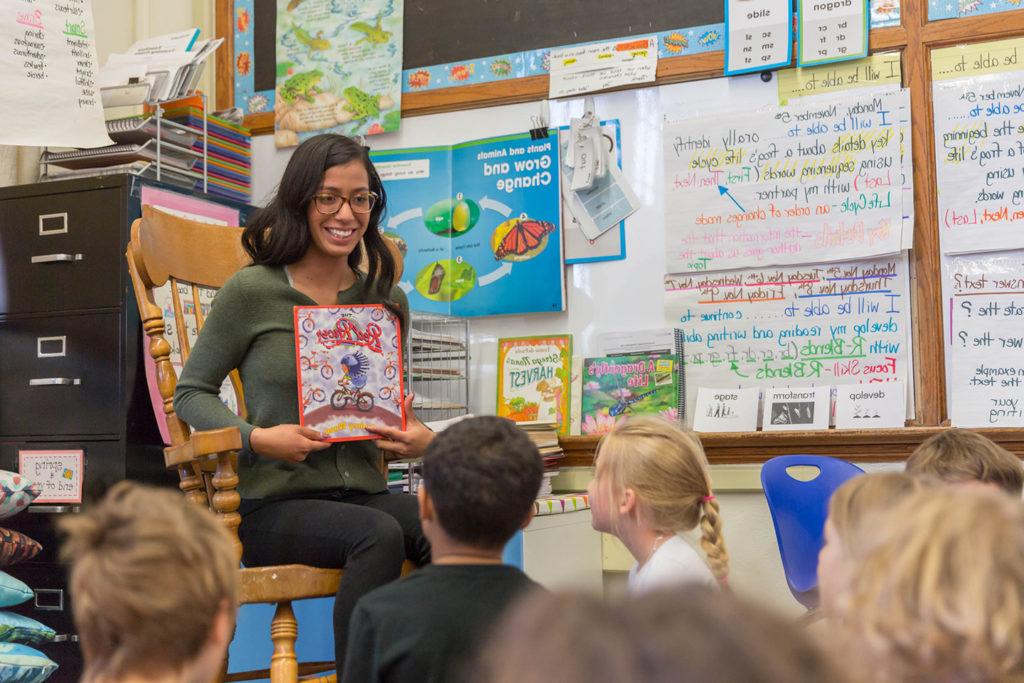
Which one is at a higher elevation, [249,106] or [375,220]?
[249,106]

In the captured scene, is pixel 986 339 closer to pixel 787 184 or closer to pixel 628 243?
pixel 787 184

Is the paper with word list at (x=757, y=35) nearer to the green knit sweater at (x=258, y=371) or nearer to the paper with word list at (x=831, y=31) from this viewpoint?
the paper with word list at (x=831, y=31)

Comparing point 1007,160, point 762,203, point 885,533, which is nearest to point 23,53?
point 762,203

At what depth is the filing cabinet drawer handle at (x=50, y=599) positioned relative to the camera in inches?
107

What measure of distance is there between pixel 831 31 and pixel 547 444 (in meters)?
1.32

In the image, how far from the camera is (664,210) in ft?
10.2

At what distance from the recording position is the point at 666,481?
188cm

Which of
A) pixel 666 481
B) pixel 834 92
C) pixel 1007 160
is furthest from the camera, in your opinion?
pixel 834 92

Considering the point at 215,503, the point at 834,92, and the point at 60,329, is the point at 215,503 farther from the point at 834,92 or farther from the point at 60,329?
the point at 834,92

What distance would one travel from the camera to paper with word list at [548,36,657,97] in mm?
3135

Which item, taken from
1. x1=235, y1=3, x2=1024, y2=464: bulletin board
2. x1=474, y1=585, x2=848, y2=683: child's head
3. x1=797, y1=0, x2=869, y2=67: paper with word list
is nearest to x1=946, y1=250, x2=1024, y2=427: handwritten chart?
x1=235, y1=3, x2=1024, y2=464: bulletin board

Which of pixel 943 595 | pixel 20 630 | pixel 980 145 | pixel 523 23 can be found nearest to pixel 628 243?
pixel 523 23

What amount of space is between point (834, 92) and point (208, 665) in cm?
242

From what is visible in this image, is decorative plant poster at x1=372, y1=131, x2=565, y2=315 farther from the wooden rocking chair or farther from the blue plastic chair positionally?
the blue plastic chair
